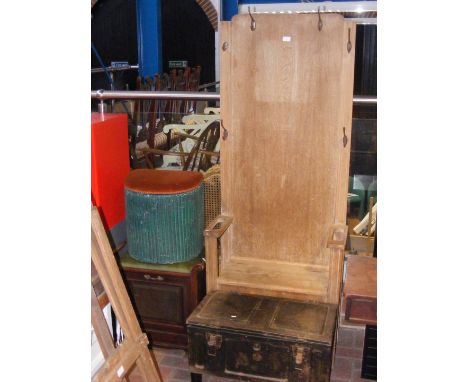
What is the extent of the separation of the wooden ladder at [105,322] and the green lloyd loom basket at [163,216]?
3.12 ft

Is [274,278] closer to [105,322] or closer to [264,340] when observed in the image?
[264,340]

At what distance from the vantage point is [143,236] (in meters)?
2.70

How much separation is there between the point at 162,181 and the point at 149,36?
8380 millimetres

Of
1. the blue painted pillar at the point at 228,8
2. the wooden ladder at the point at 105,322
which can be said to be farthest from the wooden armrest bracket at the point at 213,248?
the blue painted pillar at the point at 228,8

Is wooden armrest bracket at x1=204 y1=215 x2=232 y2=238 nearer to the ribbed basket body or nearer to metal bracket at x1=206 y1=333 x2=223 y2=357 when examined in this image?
the ribbed basket body

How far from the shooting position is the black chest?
2.23 metres

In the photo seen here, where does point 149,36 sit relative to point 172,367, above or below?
above

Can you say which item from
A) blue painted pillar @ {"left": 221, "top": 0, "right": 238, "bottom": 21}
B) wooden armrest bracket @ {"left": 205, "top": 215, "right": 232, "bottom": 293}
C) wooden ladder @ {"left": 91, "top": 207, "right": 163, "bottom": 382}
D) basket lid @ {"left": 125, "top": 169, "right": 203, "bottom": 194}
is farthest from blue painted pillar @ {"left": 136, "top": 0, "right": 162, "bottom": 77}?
wooden ladder @ {"left": 91, "top": 207, "right": 163, "bottom": 382}

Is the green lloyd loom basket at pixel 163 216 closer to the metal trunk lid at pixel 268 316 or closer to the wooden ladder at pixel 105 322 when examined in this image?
the metal trunk lid at pixel 268 316

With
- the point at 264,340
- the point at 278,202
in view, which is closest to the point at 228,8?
the point at 278,202

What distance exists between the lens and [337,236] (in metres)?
2.46

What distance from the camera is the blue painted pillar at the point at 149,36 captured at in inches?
408

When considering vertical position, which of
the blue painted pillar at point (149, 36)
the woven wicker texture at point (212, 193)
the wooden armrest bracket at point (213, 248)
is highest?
the blue painted pillar at point (149, 36)
